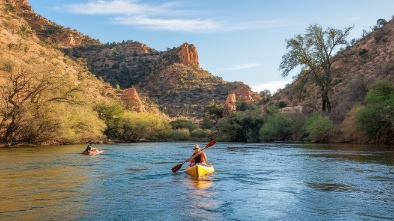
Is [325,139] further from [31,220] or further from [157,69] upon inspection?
[157,69]

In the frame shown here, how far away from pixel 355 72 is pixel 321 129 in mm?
21726

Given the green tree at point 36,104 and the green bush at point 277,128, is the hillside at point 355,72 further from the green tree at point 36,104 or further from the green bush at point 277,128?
the green tree at point 36,104

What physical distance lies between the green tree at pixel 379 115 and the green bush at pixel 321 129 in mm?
5396

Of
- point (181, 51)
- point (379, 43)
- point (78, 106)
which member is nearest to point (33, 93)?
point (78, 106)

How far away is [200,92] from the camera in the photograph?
4122 inches

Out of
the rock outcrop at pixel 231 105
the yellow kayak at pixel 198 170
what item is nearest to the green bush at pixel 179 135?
the rock outcrop at pixel 231 105

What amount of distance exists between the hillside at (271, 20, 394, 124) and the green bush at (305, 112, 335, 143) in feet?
9.44

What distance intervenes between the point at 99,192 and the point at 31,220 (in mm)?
4197

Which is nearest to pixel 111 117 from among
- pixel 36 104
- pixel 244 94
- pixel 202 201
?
pixel 36 104

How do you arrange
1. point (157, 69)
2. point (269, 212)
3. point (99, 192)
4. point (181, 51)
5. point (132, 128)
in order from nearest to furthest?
1. point (269, 212)
2. point (99, 192)
3. point (132, 128)
4. point (157, 69)
5. point (181, 51)

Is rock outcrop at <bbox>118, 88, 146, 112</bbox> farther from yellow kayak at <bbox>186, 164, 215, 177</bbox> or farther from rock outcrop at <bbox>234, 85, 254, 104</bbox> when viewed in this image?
yellow kayak at <bbox>186, 164, 215, 177</bbox>

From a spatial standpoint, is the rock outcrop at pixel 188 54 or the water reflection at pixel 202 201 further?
the rock outcrop at pixel 188 54

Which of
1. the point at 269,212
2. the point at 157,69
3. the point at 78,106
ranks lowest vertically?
the point at 269,212

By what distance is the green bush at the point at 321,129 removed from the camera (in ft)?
148
